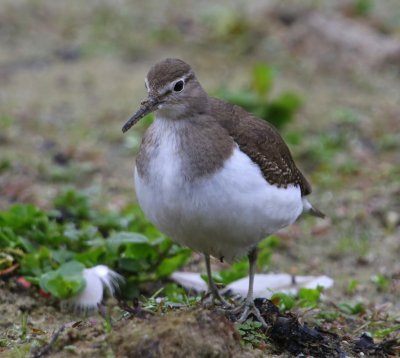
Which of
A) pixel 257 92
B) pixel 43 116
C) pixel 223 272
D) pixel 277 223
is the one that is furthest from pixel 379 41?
pixel 277 223

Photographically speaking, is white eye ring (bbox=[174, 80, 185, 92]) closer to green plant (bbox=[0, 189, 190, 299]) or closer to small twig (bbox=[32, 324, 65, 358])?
green plant (bbox=[0, 189, 190, 299])

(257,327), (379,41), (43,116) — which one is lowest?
(257,327)

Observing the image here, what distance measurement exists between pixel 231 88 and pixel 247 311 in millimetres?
5347

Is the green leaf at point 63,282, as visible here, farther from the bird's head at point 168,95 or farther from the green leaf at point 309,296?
the green leaf at point 309,296

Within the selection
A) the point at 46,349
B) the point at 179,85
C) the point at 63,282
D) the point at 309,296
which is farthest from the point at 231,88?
the point at 46,349

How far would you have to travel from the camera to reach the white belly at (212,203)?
A: 5113mm

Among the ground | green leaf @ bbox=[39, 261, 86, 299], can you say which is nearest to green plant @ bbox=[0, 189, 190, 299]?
green leaf @ bbox=[39, 261, 86, 299]

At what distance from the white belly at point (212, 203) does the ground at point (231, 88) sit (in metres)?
0.80

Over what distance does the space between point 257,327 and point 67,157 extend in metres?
4.37

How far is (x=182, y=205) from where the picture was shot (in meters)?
5.13

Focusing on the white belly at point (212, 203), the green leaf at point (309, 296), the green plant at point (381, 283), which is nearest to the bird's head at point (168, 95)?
the white belly at point (212, 203)

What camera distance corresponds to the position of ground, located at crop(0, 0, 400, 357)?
25.3 ft

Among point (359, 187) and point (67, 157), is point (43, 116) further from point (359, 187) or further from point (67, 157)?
point (359, 187)

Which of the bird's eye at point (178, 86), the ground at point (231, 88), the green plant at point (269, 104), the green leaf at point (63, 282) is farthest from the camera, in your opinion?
the green plant at point (269, 104)
